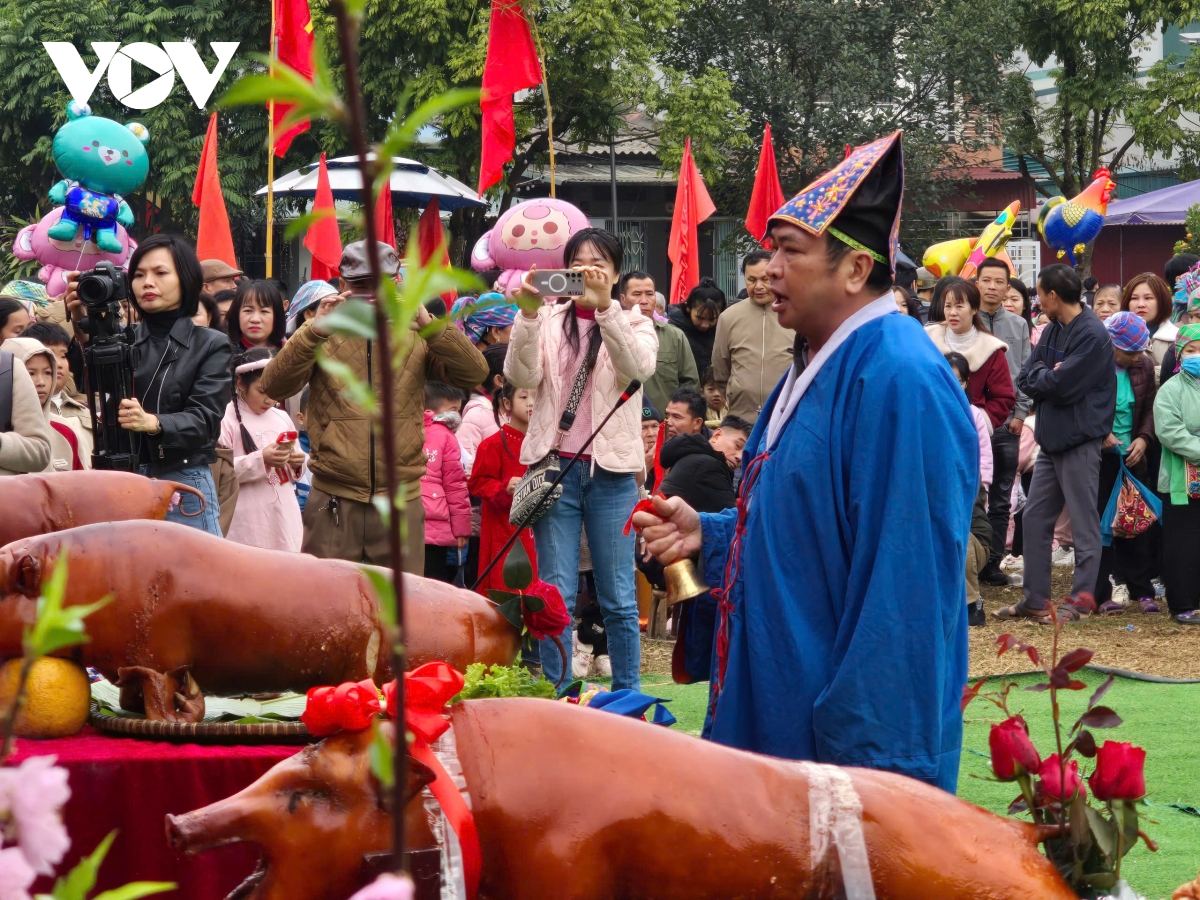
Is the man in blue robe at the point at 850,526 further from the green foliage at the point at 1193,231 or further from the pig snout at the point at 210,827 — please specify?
the green foliage at the point at 1193,231

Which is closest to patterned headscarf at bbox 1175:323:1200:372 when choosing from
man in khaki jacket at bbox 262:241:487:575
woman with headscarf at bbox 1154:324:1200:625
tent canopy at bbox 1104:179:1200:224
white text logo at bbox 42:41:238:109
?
woman with headscarf at bbox 1154:324:1200:625

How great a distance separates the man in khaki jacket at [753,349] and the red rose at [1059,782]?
18.3 ft

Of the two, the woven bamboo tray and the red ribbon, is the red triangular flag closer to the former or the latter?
the woven bamboo tray

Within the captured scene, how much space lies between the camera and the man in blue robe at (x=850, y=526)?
206 cm

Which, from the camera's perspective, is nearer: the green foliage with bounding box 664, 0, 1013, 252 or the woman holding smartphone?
the woman holding smartphone

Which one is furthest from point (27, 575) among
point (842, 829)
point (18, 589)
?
point (842, 829)

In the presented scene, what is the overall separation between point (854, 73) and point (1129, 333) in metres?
14.6

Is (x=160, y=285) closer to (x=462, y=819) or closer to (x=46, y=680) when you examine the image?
(x=46, y=680)

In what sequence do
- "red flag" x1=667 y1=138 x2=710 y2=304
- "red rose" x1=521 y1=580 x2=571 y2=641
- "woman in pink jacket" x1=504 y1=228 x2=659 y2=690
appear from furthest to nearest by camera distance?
"red flag" x1=667 y1=138 x2=710 y2=304, "woman in pink jacket" x1=504 y1=228 x2=659 y2=690, "red rose" x1=521 y1=580 x2=571 y2=641

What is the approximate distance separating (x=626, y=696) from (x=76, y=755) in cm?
88

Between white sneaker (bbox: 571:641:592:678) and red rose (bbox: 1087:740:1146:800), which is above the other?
red rose (bbox: 1087:740:1146:800)

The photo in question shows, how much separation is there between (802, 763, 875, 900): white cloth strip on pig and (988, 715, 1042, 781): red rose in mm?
422

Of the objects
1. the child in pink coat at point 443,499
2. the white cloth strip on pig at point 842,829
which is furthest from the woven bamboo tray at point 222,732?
the child in pink coat at point 443,499

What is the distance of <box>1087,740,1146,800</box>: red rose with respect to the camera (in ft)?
5.50
